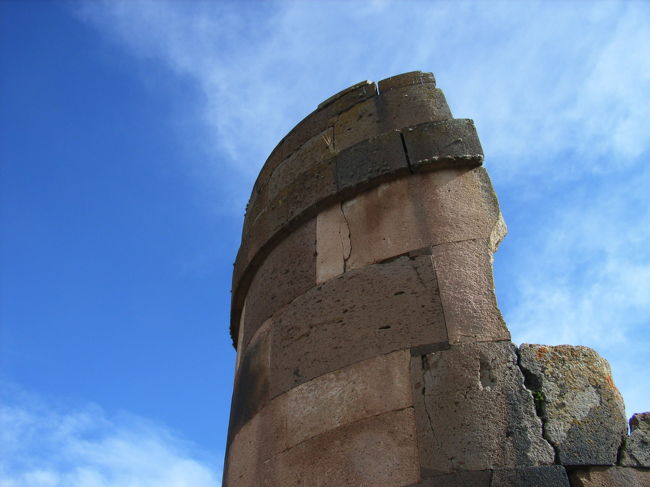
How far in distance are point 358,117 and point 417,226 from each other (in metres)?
1.13

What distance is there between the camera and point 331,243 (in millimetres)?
3512

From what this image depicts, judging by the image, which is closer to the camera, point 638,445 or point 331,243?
point 638,445

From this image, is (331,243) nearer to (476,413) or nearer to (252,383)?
(252,383)

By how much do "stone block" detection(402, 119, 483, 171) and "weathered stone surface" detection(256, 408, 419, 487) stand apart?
144 centimetres

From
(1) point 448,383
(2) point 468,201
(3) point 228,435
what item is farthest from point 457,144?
(3) point 228,435

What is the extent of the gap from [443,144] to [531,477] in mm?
1869

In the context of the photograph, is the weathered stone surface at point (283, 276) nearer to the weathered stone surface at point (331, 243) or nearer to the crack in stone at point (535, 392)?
the weathered stone surface at point (331, 243)

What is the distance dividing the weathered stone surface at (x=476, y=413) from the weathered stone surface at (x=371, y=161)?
1191 mm

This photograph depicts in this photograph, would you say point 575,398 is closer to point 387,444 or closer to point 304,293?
point 387,444

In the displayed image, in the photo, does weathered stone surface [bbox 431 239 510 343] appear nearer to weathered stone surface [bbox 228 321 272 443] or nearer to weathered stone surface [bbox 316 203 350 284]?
weathered stone surface [bbox 316 203 350 284]

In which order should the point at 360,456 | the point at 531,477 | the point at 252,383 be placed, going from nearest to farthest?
1. the point at 531,477
2. the point at 360,456
3. the point at 252,383

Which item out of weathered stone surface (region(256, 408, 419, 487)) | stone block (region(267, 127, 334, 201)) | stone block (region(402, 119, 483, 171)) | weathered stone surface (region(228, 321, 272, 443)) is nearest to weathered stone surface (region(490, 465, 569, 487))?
weathered stone surface (region(256, 408, 419, 487))

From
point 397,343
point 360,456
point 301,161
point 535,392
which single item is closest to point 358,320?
point 397,343

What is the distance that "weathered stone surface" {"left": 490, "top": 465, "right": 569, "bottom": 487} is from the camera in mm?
2307
